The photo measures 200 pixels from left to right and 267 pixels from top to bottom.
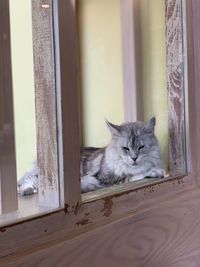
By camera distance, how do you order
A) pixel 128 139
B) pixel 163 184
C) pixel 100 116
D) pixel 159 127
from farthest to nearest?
pixel 100 116 < pixel 128 139 < pixel 159 127 < pixel 163 184

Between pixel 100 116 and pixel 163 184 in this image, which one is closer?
pixel 163 184

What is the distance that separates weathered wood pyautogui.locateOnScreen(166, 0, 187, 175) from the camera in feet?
3.62

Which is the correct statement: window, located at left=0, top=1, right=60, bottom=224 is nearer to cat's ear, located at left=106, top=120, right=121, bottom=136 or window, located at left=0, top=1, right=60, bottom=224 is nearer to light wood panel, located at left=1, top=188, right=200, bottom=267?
light wood panel, located at left=1, top=188, right=200, bottom=267

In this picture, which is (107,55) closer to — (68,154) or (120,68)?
(120,68)

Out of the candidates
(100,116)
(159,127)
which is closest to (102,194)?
(159,127)

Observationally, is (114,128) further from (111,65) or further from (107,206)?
(107,206)

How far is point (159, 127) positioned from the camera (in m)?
1.26

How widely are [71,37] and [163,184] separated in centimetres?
44

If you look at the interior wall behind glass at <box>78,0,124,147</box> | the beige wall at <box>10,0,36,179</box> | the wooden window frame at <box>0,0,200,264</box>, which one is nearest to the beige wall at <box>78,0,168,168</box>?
the interior wall behind glass at <box>78,0,124,147</box>

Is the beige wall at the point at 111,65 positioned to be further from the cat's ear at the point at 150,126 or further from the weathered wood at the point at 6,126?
the weathered wood at the point at 6,126

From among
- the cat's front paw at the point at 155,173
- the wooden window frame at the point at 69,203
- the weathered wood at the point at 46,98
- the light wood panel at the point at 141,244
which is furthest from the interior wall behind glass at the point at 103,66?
the weathered wood at the point at 46,98

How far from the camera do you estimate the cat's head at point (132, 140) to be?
1.41 m

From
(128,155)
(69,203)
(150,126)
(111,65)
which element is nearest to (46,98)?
(69,203)

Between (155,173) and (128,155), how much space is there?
13.7 inches
